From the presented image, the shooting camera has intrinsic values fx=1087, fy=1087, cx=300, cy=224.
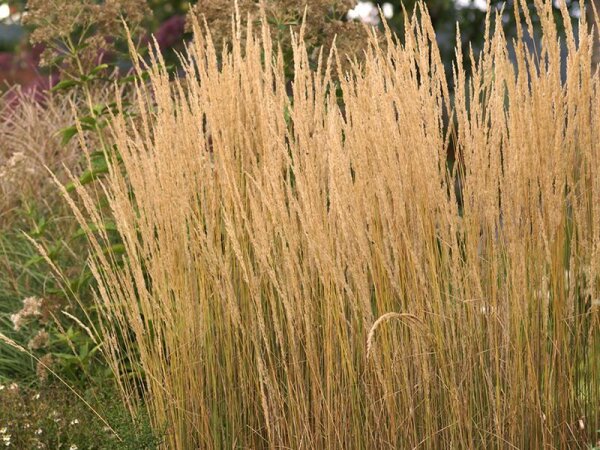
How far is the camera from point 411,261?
3.17m

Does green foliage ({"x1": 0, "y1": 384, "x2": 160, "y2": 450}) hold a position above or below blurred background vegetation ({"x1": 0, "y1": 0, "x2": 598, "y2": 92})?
below

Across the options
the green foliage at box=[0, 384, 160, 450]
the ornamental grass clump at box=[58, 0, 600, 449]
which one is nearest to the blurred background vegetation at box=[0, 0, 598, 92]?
the green foliage at box=[0, 384, 160, 450]

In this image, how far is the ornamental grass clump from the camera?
3.12 meters

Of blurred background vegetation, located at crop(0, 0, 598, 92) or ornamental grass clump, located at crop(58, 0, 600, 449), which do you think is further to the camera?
blurred background vegetation, located at crop(0, 0, 598, 92)

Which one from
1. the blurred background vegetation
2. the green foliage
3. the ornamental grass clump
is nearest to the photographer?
the ornamental grass clump

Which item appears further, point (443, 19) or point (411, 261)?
point (443, 19)

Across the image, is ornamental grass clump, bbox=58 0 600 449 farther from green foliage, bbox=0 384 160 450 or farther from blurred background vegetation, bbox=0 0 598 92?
blurred background vegetation, bbox=0 0 598 92

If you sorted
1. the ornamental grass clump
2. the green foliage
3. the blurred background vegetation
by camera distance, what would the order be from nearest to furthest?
the ornamental grass clump < the green foliage < the blurred background vegetation

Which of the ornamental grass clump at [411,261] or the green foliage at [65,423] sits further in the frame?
the green foliage at [65,423]

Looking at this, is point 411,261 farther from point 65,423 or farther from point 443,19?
point 443,19

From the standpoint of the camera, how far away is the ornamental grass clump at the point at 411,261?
312 cm

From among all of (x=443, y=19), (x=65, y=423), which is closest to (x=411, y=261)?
(x=65, y=423)

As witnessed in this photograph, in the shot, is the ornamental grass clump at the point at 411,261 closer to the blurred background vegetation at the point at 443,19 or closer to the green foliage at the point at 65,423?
the green foliage at the point at 65,423

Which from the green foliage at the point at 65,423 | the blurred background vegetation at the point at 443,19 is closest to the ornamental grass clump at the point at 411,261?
the green foliage at the point at 65,423
